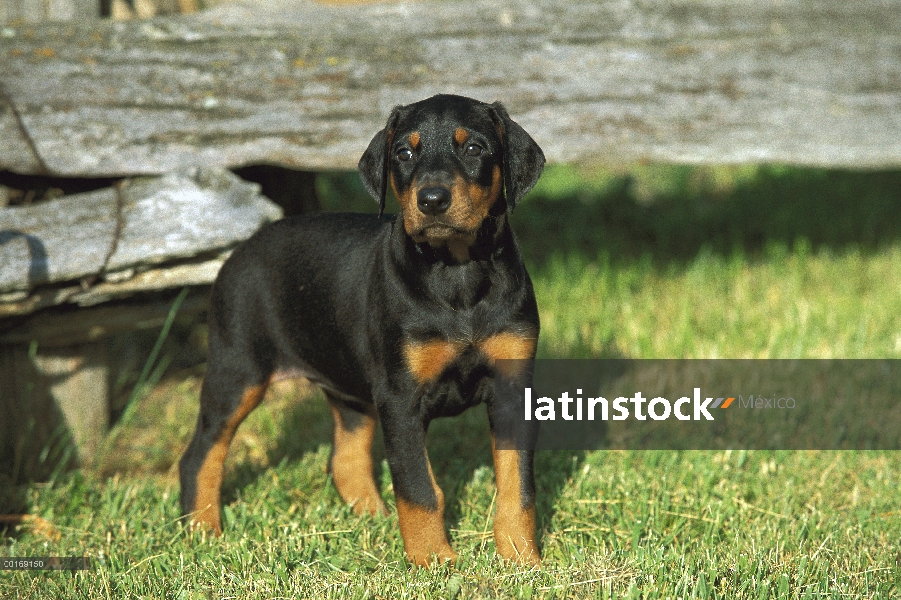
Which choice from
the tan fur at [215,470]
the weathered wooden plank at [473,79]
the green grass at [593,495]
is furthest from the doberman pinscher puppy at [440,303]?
the weathered wooden plank at [473,79]

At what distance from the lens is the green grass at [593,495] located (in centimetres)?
345

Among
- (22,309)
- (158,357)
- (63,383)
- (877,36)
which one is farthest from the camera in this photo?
(158,357)

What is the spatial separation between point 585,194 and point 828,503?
529 cm

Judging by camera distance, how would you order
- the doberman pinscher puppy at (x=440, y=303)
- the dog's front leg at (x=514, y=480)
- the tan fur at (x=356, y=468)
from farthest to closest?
the tan fur at (x=356, y=468)
the dog's front leg at (x=514, y=480)
the doberman pinscher puppy at (x=440, y=303)

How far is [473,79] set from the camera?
17.2ft

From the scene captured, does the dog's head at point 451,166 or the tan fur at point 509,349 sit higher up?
the dog's head at point 451,166

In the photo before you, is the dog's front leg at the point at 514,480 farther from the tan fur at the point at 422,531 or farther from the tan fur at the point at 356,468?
the tan fur at the point at 356,468

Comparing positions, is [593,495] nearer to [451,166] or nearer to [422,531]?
[422,531]

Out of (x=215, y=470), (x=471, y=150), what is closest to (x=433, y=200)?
(x=471, y=150)

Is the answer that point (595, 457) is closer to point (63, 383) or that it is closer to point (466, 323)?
point (466, 323)

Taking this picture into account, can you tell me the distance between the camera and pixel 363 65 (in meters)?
5.20

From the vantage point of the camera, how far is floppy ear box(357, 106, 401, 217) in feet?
11.8

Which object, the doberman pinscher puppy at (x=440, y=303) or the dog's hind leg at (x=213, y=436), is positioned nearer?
the doberman pinscher puppy at (x=440, y=303)

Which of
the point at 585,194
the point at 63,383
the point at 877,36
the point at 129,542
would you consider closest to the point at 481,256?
the point at 129,542
